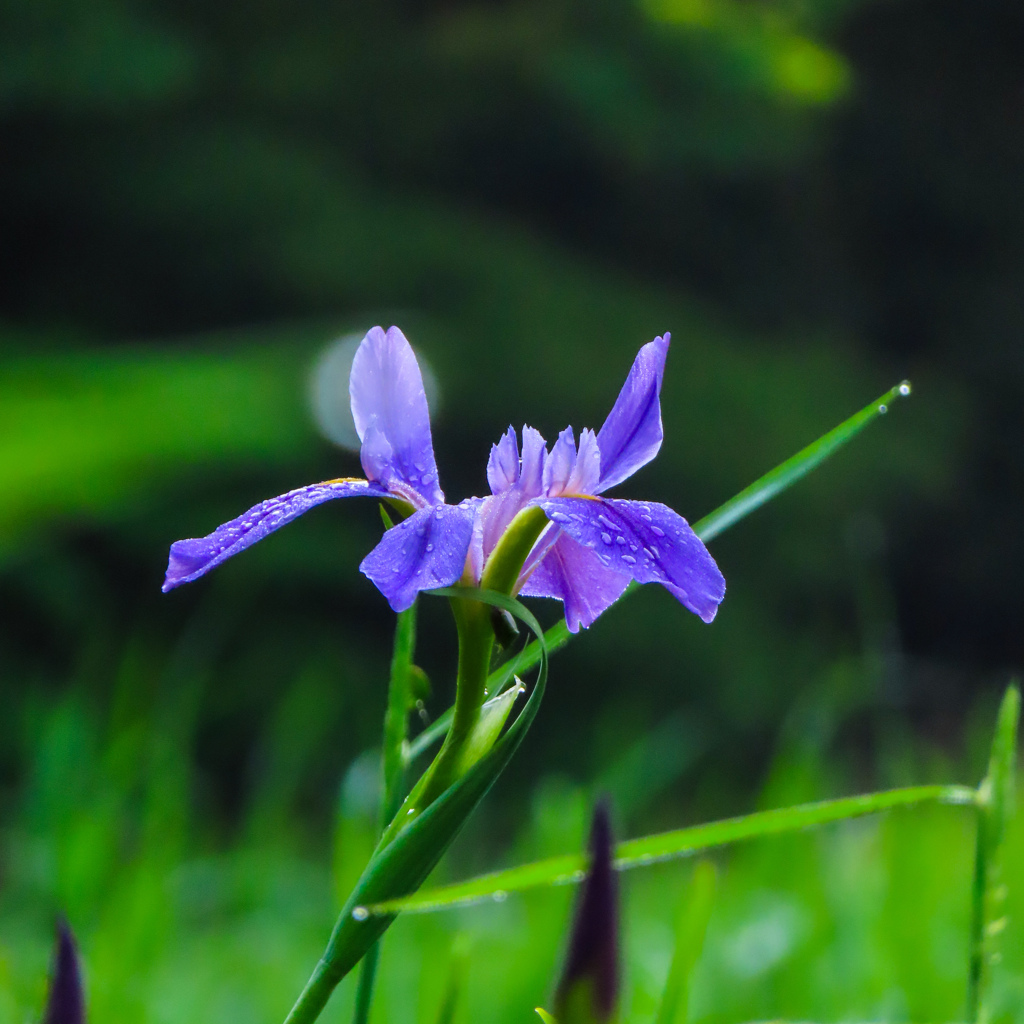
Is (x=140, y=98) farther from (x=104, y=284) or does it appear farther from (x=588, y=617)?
(x=588, y=617)

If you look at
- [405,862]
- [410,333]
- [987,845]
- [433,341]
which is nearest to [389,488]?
[405,862]

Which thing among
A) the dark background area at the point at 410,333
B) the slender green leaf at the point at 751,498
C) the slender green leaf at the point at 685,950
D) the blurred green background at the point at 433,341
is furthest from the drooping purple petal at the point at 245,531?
the dark background area at the point at 410,333

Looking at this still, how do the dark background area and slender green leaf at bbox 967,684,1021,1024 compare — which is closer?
slender green leaf at bbox 967,684,1021,1024

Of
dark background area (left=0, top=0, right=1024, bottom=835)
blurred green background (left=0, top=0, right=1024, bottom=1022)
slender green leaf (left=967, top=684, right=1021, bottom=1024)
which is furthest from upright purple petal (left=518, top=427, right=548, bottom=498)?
dark background area (left=0, top=0, right=1024, bottom=835)

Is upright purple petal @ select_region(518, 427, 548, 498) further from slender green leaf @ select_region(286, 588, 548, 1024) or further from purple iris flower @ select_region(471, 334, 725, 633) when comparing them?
slender green leaf @ select_region(286, 588, 548, 1024)

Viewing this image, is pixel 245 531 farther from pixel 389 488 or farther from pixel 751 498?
pixel 751 498

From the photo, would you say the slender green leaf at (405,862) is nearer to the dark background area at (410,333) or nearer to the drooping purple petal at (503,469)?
the drooping purple petal at (503,469)
